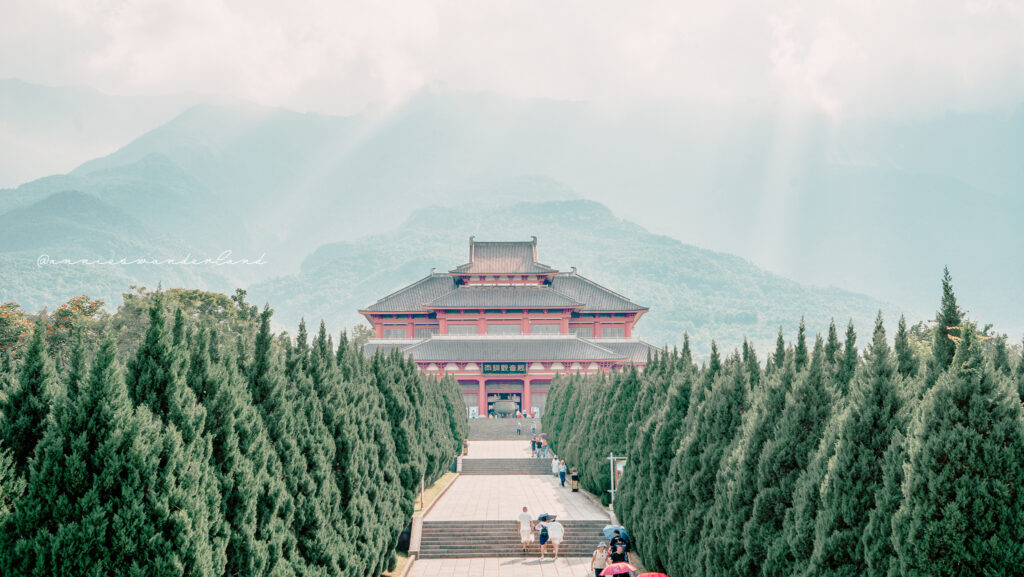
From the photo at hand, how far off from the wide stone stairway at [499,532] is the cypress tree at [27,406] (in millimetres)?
12238

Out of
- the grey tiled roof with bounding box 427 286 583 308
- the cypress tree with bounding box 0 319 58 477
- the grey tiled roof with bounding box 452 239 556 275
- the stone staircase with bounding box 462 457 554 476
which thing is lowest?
the stone staircase with bounding box 462 457 554 476

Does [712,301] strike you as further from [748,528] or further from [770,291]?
[748,528]

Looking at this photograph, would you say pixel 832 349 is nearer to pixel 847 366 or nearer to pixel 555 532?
pixel 847 366

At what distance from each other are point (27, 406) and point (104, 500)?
155cm

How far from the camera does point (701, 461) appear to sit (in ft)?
44.7

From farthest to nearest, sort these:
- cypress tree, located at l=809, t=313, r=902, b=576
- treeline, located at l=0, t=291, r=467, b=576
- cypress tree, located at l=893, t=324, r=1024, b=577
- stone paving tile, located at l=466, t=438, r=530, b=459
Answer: stone paving tile, located at l=466, t=438, r=530, b=459 → cypress tree, located at l=809, t=313, r=902, b=576 → treeline, located at l=0, t=291, r=467, b=576 → cypress tree, located at l=893, t=324, r=1024, b=577

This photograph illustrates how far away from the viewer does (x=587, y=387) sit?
33.0 metres

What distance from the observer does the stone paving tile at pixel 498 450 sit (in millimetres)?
40938

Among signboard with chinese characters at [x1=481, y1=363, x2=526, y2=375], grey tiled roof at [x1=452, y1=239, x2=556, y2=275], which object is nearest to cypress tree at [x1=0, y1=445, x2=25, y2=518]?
signboard with chinese characters at [x1=481, y1=363, x2=526, y2=375]

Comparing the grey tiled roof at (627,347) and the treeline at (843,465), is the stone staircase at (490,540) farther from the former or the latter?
the grey tiled roof at (627,347)

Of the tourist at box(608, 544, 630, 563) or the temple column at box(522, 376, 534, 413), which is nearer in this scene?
the tourist at box(608, 544, 630, 563)

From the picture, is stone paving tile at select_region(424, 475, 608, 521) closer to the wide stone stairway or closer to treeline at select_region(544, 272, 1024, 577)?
the wide stone stairway

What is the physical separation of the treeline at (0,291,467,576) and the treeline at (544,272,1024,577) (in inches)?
245

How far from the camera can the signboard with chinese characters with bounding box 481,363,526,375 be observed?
181 feet
